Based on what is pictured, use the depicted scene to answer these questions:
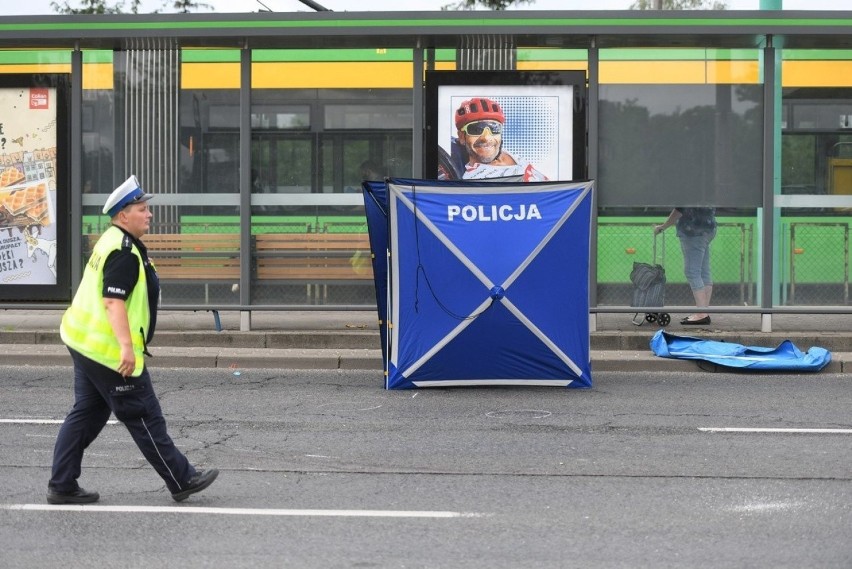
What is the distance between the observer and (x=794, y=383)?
11.2 meters

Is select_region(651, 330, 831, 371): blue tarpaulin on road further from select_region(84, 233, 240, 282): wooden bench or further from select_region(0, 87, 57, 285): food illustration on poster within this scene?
select_region(0, 87, 57, 285): food illustration on poster

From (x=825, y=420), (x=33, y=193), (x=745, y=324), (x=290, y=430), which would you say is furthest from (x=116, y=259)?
(x=745, y=324)

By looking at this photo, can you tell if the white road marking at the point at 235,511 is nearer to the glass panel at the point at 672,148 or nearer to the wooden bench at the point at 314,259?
the wooden bench at the point at 314,259

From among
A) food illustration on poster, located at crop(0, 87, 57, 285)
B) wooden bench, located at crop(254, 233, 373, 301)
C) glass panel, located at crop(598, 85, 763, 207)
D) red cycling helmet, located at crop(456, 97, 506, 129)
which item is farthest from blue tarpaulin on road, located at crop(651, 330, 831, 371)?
food illustration on poster, located at crop(0, 87, 57, 285)

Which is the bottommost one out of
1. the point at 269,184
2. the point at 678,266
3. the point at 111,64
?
the point at 678,266

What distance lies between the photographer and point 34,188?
13555 mm

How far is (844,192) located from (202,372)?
22.1 feet

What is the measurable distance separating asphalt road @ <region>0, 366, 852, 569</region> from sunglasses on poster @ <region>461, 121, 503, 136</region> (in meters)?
3.39

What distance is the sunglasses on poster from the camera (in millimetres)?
13160

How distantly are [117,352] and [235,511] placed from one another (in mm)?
939

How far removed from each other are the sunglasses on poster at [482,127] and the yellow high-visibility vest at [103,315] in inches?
289

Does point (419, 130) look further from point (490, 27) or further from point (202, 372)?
point (202, 372)

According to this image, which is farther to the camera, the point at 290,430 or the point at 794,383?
the point at 794,383

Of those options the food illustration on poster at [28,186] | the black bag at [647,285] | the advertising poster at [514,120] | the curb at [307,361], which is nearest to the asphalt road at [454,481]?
the curb at [307,361]
